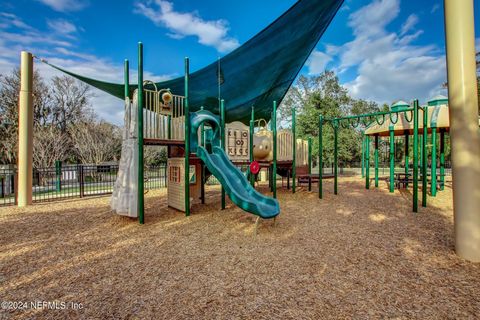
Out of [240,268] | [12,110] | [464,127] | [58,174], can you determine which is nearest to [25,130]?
[58,174]

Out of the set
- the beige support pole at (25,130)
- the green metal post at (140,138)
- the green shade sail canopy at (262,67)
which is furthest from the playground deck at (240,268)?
the green shade sail canopy at (262,67)

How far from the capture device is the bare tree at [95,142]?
799 inches

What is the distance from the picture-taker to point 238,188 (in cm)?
542

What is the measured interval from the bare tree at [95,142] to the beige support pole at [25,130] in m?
13.6

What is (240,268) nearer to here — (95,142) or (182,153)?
(182,153)

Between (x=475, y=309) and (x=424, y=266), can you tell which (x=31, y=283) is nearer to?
(x=475, y=309)

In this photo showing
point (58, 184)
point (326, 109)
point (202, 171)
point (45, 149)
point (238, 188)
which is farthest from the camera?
point (326, 109)

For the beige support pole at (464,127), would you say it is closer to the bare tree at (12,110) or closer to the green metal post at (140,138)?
the green metal post at (140,138)

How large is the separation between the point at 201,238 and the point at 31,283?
2.34 metres

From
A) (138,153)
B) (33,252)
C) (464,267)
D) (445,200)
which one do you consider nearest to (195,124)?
(138,153)

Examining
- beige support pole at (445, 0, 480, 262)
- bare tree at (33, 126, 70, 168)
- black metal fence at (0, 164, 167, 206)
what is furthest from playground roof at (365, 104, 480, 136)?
bare tree at (33, 126, 70, 168)

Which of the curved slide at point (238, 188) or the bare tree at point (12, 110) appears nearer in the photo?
the curved slide at point (238, 188)

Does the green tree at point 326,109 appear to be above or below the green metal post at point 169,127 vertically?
above

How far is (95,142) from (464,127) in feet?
76.2
